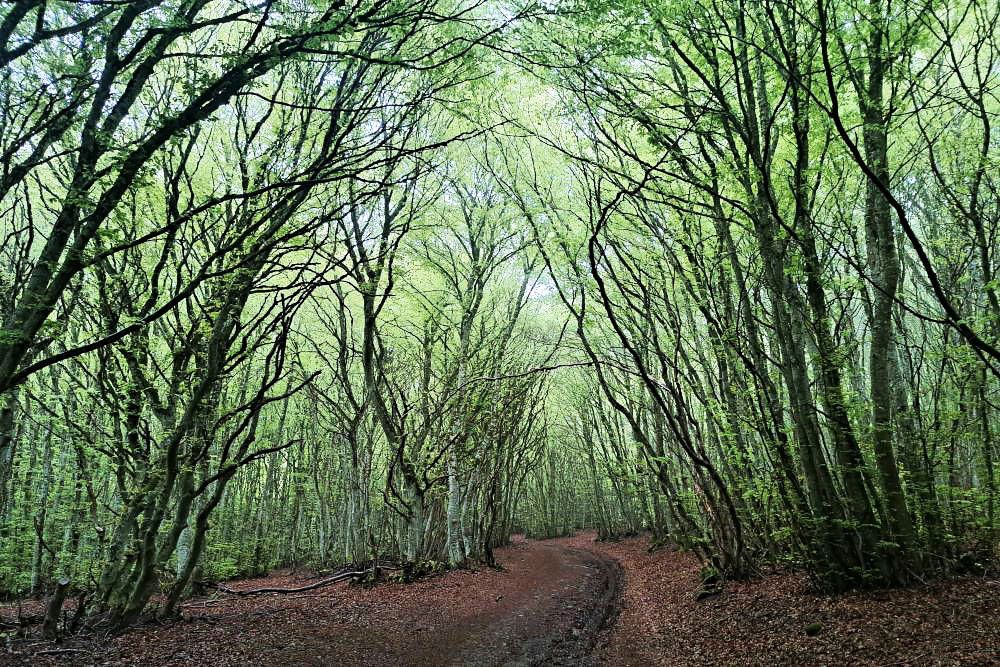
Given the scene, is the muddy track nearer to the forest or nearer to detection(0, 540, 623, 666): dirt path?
detection(0, 540, 623, 666): dirt path

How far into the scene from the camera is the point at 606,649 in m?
6.66

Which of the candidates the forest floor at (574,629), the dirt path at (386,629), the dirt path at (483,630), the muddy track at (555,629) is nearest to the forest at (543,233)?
the forest floor at (574,629)

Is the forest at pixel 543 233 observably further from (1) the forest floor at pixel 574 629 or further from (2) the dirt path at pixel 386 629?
(2) the dirt path at pixel 386 629

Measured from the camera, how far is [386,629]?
309 inches

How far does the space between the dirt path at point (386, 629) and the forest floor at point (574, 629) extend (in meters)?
0.02

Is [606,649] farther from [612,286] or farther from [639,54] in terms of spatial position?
[612,286]

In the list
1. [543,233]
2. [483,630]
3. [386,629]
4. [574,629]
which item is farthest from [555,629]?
[543,233]

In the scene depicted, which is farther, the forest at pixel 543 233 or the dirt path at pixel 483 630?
the dirt path at pixel 483 630

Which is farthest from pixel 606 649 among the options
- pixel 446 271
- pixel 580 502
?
pixel 580 502

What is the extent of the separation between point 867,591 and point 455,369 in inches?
387

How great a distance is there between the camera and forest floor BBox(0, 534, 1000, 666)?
4824mm

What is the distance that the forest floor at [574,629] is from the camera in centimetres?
482

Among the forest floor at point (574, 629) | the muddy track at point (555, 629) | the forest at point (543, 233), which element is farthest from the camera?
the muddy track at point (555, 629)

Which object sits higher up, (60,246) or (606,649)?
(60,246)
